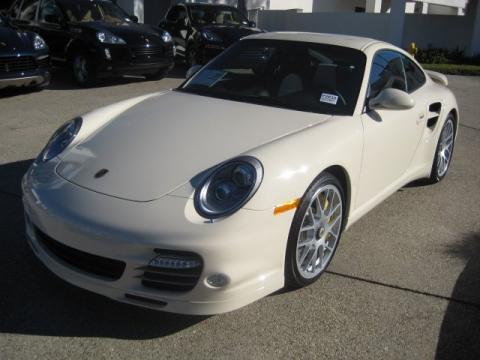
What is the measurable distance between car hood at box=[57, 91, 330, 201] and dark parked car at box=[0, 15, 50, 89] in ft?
17.1

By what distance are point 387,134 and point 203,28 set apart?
8609 millimetres

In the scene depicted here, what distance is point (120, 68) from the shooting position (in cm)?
952

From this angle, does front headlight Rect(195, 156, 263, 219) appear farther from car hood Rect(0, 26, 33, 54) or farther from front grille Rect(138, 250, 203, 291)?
car hood Rect(0, 26, 33, 54)

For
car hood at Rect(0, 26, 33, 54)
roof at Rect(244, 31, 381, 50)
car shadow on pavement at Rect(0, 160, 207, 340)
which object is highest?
roof at Rect(244, 31, 381, 50)

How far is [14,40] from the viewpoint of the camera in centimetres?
834

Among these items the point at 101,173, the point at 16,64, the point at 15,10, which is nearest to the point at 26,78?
the point at 16,64

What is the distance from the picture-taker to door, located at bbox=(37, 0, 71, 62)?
393 inches

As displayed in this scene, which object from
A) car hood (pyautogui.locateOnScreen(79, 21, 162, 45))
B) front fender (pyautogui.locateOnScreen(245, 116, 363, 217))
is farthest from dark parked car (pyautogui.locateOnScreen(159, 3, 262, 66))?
front fender (pyautogui.locateOnScreen(245, 116, 363, 217))

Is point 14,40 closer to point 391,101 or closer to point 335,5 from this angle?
point 391,101

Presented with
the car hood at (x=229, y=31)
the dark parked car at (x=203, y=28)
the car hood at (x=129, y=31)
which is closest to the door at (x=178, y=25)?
the dark parked car at (x=203, y=28)

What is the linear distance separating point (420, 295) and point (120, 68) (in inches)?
296

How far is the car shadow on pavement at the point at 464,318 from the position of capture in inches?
107

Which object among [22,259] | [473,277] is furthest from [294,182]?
[22,259]

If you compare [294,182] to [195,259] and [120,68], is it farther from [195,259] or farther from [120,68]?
[120,68]
